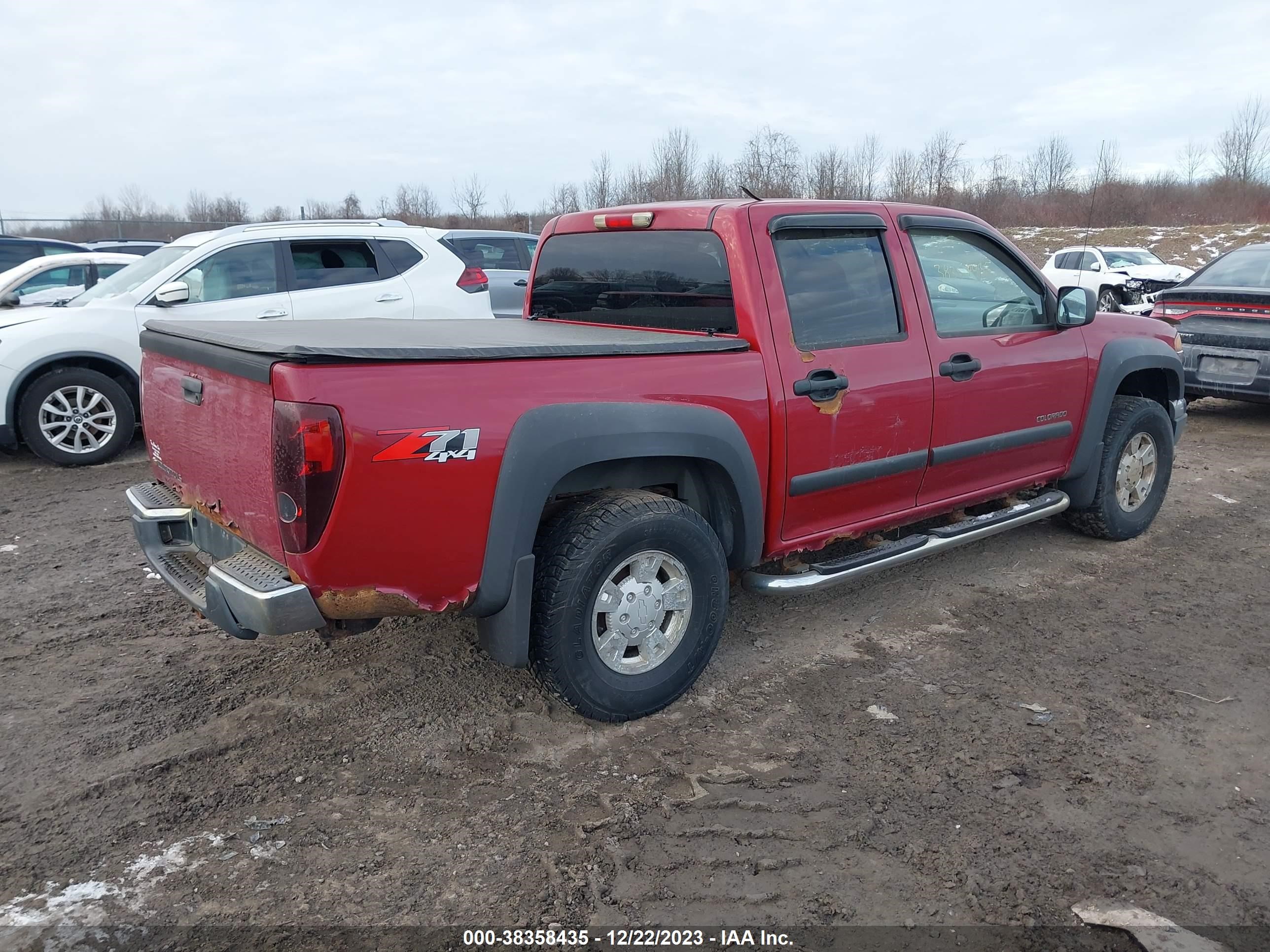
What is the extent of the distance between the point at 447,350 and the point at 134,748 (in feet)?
5.77

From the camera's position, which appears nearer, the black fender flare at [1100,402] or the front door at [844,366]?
the front door at [844,366]

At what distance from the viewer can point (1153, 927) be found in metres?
2.37

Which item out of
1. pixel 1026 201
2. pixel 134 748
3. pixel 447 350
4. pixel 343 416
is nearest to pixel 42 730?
pixel 134 748

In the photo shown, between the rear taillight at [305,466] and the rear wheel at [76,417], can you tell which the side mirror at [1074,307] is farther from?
the rear wheel at [76,417]

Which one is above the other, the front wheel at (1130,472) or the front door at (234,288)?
the front door at (234,288)

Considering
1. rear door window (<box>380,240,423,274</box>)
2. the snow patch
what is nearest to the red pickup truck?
the snow patch

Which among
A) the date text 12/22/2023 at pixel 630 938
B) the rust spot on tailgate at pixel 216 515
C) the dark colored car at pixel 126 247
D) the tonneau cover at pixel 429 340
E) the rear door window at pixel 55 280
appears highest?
the dark colored car at pixel 126 247

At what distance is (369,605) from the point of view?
9.18 ft

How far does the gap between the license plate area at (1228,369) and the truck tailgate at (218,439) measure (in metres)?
8.34

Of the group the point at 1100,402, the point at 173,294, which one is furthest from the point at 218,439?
the point at 173,294

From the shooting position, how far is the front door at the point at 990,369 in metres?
4.14

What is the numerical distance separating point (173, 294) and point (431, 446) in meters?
5.33

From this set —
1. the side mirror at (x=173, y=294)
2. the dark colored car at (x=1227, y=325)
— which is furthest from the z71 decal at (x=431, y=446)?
the dark colored car at (x=1227, y=325)

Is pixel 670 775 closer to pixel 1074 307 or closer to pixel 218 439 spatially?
pixel 218 439
